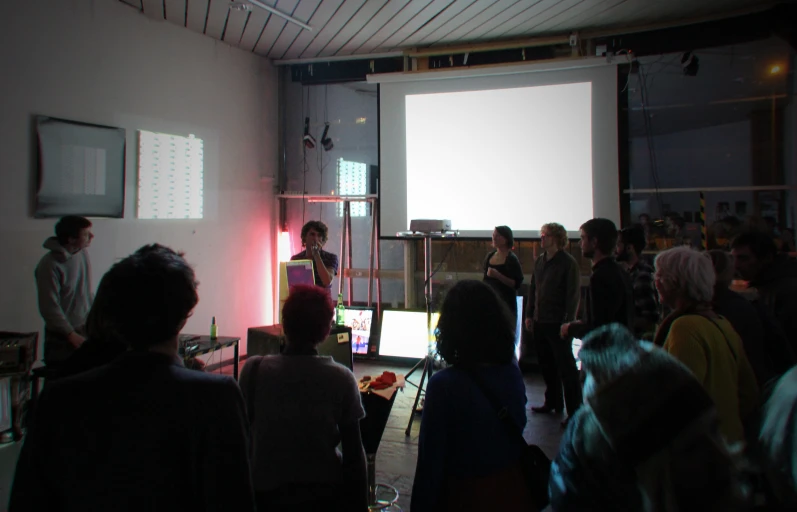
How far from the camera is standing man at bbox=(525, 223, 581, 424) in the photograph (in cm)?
372

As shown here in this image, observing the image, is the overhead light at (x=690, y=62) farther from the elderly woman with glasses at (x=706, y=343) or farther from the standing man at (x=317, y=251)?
the elderly woman with glasses at (x=706, y=343)

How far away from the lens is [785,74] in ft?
16.1

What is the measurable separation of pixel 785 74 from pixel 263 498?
5685mm

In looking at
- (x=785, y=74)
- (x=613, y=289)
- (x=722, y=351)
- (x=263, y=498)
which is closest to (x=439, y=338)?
(x=263, y=498)

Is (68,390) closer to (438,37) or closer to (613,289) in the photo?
(613,289)

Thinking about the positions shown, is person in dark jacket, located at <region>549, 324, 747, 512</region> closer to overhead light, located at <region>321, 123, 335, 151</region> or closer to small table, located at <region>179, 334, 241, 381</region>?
small table, located at <region>179, 334, 241, 381</region>

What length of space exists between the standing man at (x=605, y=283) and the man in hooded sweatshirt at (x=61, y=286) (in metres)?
3.29

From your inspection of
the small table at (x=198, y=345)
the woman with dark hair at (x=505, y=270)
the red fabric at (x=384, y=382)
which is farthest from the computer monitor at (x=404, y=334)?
the red fabric at (x=384, y=382)

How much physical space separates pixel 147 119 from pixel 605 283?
13.3ft

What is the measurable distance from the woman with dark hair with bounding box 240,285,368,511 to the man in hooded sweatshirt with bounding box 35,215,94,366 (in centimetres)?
248

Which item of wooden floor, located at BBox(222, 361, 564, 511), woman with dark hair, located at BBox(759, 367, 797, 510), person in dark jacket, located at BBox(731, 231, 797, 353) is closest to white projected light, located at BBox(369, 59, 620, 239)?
wooden floor, located at BBox(222, 361, 564, 511)

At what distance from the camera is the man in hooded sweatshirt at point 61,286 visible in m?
3.49

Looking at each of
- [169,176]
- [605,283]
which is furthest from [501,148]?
[169,176]

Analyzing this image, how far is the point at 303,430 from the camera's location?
1.65 m
